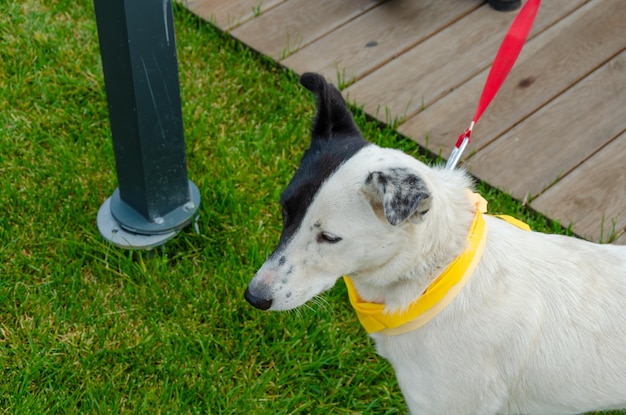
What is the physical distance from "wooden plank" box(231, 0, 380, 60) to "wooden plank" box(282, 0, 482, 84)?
6 cm

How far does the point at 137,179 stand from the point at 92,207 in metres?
0.46

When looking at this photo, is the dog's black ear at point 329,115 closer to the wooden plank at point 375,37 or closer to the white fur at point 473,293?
the white fur at point 473,293

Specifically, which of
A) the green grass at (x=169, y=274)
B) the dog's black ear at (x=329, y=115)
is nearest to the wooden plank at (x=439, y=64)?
the green grass at (x=169, y=274)

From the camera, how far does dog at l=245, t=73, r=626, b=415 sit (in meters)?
2.42

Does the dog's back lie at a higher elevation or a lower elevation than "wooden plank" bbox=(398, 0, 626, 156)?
higher

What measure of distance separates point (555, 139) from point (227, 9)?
207cm

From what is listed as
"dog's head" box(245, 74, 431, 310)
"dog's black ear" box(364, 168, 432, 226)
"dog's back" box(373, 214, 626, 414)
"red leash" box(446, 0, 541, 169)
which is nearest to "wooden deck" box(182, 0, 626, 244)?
"red leash" box(446, 0, 541, 169)

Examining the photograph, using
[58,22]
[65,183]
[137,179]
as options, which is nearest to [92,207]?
[65,183]

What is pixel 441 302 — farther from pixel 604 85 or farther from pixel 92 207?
pixel 604 85

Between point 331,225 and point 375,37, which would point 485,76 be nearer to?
point 375,37

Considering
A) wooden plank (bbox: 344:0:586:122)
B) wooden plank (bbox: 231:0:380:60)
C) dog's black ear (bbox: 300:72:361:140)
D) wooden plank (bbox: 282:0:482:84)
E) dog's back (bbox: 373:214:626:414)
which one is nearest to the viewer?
dog's back (bbox: 373:214:626:414)

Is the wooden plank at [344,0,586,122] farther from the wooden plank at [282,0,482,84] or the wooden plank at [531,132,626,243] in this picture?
the wooden plank at [531,132,626,243]

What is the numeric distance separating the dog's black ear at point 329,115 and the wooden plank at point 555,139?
1549 millimetres

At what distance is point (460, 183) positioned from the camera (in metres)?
2.60
